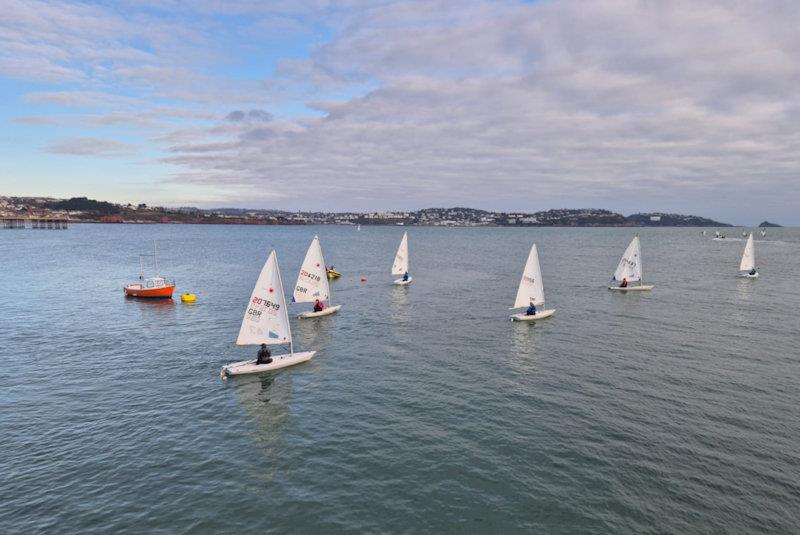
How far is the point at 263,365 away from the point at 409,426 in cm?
1571

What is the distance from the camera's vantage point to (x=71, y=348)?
46.5 metres

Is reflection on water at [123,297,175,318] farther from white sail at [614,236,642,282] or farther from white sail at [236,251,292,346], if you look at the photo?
white sail at [614,236,642,282]

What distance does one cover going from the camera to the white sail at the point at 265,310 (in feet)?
138

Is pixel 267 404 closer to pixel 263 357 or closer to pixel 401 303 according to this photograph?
pixel 263 357

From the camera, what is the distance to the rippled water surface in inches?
863

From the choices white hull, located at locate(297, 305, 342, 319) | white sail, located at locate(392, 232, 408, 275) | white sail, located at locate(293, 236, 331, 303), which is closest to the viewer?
white hull, located at locate(297, 305, 342, 319)

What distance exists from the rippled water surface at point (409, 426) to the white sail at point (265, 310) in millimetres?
4011

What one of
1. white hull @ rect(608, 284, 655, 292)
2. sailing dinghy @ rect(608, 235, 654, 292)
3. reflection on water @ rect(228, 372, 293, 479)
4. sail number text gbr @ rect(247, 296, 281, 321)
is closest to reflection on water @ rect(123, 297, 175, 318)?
sail number text gbr @ rect(247, 296, 281, 321)

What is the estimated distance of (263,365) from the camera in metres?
40.0

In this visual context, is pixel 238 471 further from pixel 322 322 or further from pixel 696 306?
pixel 696 306

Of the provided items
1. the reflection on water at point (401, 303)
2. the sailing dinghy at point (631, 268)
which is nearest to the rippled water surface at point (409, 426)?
the reflection on water at point (401, 303)

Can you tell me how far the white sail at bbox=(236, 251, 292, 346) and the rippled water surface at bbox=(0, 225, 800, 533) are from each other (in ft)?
13.2

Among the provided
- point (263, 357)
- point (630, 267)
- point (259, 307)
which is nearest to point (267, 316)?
point (259, 307)

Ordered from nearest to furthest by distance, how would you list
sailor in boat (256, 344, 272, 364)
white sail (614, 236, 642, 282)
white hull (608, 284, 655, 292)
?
sailor in boat (256, 344, 272, 364)
white hull (608, 284, 655, 292)
white sail (614, 236, 642, 282)
